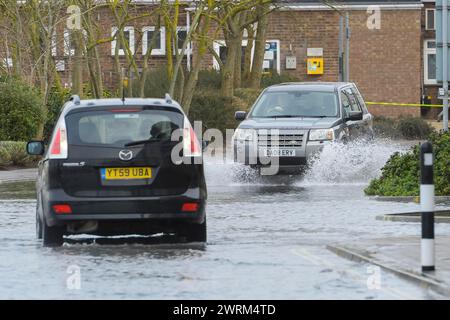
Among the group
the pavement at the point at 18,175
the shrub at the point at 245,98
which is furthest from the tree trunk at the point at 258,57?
the pavement at the point at 18,175

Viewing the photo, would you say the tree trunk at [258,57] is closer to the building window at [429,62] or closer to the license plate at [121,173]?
the building window at [429,62]

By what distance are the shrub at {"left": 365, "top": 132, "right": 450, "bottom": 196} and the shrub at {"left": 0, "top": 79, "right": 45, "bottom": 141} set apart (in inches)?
500

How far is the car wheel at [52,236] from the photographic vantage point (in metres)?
15.5

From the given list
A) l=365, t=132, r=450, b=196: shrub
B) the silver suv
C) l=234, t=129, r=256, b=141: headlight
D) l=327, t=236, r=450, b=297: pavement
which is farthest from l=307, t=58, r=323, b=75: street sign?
l=327, t=236, r=450, b=297: pavement

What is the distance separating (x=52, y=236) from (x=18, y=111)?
19174mm

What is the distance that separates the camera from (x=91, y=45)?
125 ft

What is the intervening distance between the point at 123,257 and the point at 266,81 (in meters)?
39.2

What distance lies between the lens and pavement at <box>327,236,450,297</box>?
12164 mm

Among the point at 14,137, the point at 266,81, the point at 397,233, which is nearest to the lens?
the point at 397,233

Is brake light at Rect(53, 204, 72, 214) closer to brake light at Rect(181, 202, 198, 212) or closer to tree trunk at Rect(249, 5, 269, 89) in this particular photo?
brake light at Rect(181, 202, 198, 212)

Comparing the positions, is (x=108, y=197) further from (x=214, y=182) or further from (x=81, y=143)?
(x=214, y=182)

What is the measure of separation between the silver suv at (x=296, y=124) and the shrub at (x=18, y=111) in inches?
296
